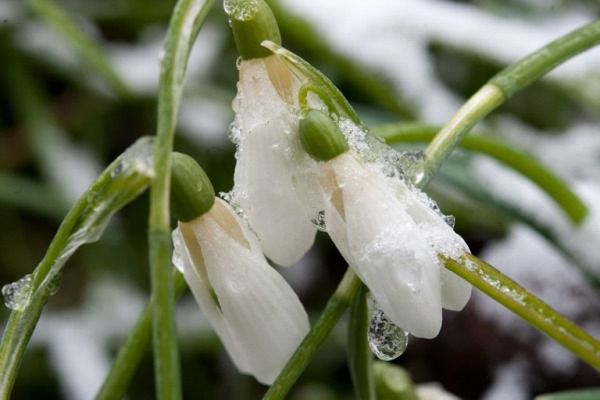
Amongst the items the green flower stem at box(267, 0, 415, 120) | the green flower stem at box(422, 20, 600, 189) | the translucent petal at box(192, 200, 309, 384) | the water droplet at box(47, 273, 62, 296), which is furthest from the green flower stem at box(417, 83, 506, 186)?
the green flower stem at box(267, 0, 415, 120)

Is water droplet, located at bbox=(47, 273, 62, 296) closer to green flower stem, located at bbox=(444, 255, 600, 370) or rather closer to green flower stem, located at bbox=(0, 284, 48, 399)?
green flower stem, located at bbox=(0, 284, 48, 399)

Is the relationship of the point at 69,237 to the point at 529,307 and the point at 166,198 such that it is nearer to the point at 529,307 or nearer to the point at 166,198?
the point at 166,198

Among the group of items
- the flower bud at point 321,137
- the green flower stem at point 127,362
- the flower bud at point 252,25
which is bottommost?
the green flower stem at point 127,362

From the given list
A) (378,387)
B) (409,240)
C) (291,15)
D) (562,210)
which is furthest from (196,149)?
(409,240)

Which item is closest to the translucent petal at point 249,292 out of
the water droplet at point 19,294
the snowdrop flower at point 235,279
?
the snowdrop flower at point 235,279

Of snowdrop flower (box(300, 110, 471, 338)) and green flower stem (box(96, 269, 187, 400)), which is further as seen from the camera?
green flower stem (box(96, 269, 187, 400))

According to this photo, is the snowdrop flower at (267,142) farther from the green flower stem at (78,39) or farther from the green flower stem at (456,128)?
the green flower stem at (78,39)

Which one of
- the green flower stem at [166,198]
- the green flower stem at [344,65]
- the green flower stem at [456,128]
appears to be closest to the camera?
the green flower stem at [166,198]
